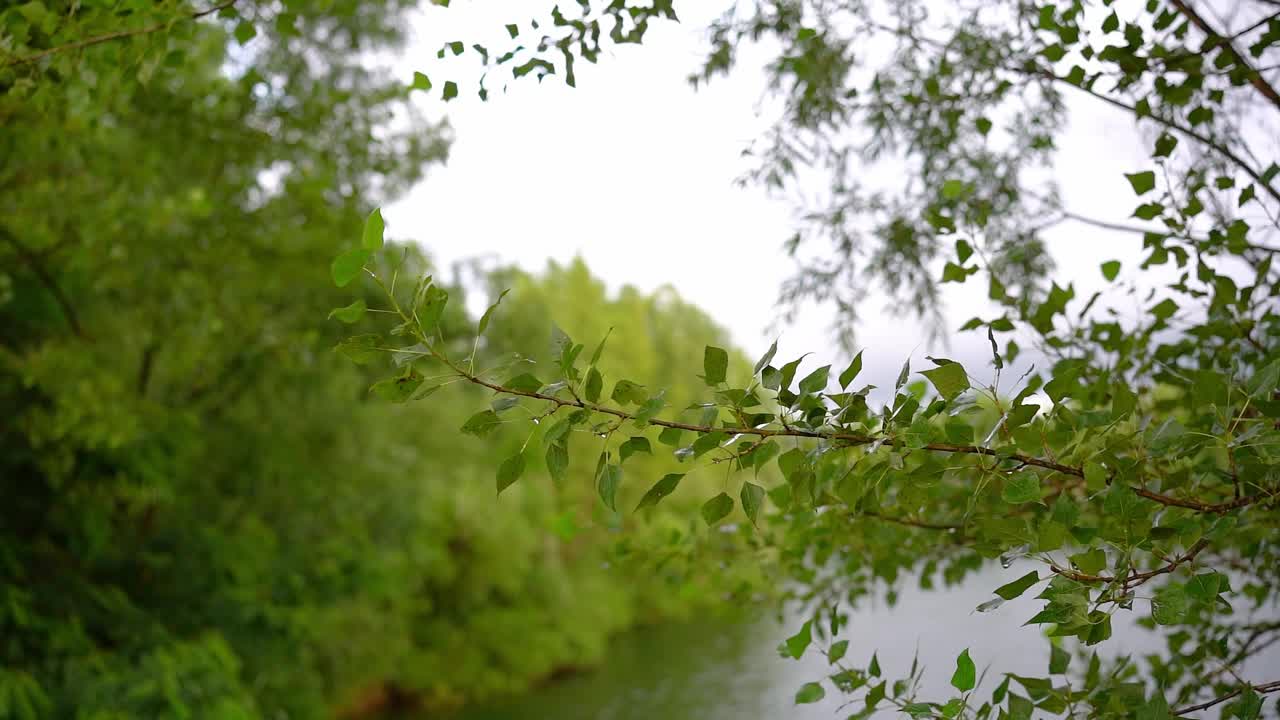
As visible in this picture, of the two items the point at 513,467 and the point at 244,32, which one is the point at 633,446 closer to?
the point at 513,467

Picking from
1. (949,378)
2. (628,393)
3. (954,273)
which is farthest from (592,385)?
(954,273)

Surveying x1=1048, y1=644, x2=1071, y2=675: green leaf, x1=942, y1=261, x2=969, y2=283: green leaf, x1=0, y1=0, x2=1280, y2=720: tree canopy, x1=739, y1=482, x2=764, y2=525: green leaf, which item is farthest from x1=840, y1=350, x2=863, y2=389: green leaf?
x1=942, y1=261, x2=969, y2=283: green leaf

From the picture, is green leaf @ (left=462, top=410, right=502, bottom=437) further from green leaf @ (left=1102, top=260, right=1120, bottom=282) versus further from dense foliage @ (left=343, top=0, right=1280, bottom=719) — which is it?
green leaf @ (left=1102, top=260, right=1120, bottom=282)

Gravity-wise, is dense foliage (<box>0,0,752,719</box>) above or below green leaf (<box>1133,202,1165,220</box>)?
above

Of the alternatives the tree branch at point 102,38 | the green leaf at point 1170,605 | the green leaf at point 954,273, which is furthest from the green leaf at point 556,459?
the tree branch at point 102,38

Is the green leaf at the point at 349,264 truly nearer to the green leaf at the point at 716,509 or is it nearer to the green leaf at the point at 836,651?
the green leaf at the point at 716,509

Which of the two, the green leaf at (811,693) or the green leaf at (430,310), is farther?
the green leaf at (811,693)

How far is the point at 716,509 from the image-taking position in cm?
91

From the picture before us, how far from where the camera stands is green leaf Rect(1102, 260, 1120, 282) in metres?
1.48

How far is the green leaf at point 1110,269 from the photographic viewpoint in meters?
1.48

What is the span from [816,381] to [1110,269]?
867 millimetres

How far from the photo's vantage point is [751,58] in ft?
7.03

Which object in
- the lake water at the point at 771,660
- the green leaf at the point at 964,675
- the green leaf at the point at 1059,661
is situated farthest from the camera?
the lake water at the point at 771,660

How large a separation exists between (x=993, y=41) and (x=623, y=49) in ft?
2.83
